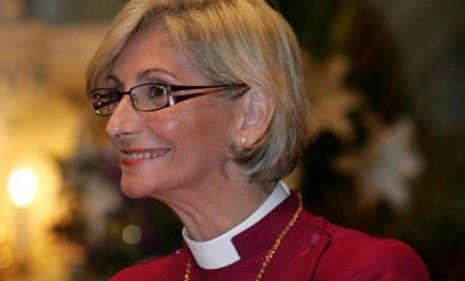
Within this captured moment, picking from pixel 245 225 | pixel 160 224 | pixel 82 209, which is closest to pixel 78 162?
pixel 82 209

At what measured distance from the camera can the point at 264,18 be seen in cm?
227

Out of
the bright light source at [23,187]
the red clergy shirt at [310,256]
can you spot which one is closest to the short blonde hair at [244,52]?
the red clergy shirt at [310,256]

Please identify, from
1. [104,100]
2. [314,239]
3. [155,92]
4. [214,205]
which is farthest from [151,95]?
[314,239]

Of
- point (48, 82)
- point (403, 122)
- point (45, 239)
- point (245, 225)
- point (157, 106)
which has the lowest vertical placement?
point (45, 239)

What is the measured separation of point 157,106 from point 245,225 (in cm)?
27

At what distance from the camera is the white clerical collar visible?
224 cm

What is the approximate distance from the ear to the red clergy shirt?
0.47 ft

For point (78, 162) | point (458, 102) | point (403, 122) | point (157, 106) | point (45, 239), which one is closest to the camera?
point (157, 106)

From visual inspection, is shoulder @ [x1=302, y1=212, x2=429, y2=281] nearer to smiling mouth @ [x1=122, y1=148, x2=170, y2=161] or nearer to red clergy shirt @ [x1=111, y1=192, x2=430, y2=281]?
red clergy shirt @ [x1=111, y1=192, x2=430, y2=281]

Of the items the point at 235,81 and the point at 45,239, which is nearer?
the point at 235,81

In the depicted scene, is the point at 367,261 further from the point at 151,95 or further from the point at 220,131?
the point at 151,95

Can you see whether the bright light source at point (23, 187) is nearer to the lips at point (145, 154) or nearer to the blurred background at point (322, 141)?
the blurred background at point (322, 141)

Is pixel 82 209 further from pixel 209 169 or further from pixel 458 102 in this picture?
pixel 209 169

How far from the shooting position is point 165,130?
2150 millimetres
